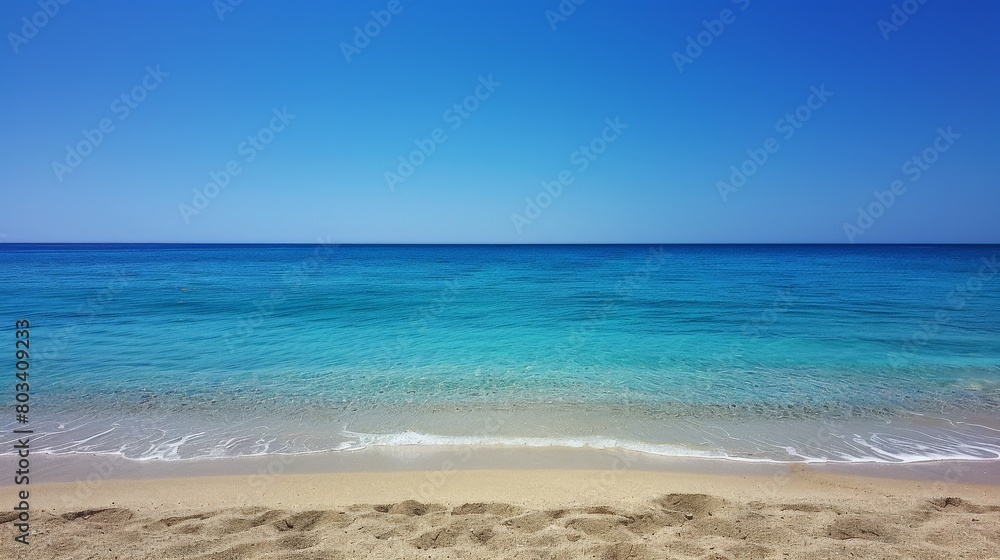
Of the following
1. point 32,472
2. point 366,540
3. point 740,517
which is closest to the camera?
point 366,540

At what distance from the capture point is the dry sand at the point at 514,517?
166 inches

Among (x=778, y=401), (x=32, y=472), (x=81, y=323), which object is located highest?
(x=81, y=323)

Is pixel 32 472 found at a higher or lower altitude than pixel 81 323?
lower

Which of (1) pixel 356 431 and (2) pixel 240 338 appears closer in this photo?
(1) pixel 356 431

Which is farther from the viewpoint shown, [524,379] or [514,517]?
[524,379]

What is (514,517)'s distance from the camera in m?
4.84

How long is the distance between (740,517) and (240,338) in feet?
50.4

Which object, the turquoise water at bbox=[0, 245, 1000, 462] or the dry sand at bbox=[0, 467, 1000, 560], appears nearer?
the dry sand at bbox=[0, 467, 1000, 560]

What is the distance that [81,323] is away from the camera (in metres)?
17.6

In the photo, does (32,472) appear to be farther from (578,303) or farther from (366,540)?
(578,303)

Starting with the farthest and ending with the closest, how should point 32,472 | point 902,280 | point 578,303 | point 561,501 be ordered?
point 902,280
point 578,303
point 32,472
point 561,501

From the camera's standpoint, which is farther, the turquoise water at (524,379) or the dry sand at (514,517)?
the turquoise water at (524,379)

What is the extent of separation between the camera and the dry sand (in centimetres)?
423

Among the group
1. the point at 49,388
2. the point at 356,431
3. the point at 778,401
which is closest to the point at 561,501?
the point at 356,431
